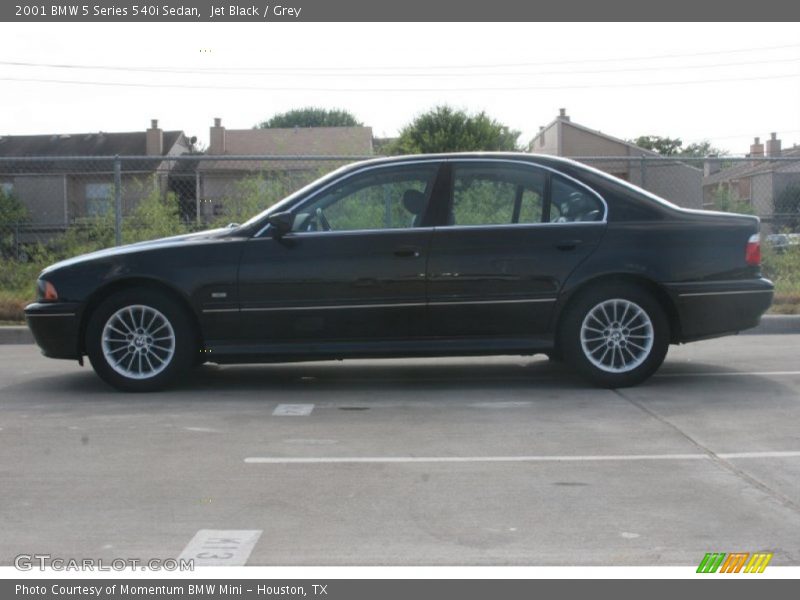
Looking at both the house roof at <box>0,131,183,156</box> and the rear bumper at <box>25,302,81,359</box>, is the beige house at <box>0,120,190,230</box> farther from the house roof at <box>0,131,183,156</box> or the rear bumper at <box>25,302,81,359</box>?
the house roof at <box>0,131,183,156</box>

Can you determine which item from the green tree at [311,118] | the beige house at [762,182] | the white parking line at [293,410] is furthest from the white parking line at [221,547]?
the green tree at [311,118]

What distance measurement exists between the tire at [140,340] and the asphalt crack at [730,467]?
3.33 meters

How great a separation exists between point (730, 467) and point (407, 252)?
9.76ft

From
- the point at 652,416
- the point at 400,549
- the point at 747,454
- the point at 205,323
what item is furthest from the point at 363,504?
the point at 205,323

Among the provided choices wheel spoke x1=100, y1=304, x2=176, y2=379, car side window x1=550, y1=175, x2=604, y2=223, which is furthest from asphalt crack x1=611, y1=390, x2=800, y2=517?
wheel spoke x1=100, y1=304, x2=176, y2=379

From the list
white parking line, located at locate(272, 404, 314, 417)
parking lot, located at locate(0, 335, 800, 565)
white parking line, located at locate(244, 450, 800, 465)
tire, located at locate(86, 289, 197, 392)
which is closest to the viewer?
parking lot, located at locate(0, 335, 800, 565)

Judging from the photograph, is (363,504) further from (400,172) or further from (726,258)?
(726,258)

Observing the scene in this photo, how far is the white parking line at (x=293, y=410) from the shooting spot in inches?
273

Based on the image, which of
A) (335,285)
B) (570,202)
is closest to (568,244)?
(570,202)

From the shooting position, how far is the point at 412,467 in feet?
18.0

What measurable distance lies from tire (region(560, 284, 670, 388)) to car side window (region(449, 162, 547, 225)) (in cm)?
77

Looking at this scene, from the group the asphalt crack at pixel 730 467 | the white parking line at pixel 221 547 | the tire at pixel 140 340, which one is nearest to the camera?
the white parking line at pixel 221 547

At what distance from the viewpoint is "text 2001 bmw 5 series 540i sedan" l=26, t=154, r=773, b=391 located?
7.50 meters

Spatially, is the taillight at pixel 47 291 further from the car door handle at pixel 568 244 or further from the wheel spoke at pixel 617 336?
the wheel spoke at pixel 617 336
